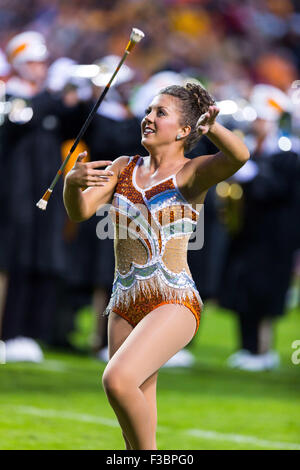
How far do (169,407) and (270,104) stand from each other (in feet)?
13.9

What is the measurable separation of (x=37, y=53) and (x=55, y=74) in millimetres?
374

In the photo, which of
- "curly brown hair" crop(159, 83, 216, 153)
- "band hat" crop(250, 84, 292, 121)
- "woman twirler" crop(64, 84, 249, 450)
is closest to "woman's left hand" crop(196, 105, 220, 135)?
"woman twirler" crop(64, 84, 249, 450)

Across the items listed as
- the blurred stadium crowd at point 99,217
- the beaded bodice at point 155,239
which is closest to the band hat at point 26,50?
the blurred stadium crowd at point 99,217

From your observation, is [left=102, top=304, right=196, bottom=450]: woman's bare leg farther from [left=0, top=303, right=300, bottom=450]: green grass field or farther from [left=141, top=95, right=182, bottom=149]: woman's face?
[left=0, top=303, right=300, bottom=450]: green grass field

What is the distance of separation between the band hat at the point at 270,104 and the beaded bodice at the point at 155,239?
19.8 feet

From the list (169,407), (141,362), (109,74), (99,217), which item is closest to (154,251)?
(141,362)

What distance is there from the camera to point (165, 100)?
478 centimetres

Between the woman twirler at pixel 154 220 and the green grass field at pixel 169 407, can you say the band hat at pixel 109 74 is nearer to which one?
the green grass field at pixel 169 407

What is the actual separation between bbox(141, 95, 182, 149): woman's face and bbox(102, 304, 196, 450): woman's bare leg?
2.38 ft

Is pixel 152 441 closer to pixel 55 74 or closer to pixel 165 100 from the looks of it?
pixel 165 100

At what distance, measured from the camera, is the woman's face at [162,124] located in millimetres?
4730

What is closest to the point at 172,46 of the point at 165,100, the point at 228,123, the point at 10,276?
→ the point at 228,123

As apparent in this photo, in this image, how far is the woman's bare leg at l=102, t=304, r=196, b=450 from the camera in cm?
432
